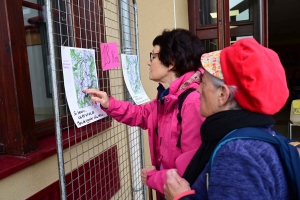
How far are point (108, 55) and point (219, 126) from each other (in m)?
0.68

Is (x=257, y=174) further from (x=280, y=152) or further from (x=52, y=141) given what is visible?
(x=52, y=141)

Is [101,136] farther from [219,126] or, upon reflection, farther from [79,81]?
[219,126]

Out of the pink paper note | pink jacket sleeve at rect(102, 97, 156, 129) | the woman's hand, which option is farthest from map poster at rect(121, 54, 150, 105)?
the woman's hand

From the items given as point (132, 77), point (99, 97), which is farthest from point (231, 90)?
point (132, 77)

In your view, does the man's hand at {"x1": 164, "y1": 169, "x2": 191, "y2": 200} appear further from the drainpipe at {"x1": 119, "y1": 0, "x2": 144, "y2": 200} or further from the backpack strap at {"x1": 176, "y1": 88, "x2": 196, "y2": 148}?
the drainpipe at {"x1": 119, "y1": 0, "x2": 144, "y2": 200}

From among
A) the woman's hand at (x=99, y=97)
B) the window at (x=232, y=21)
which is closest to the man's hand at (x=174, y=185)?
the woman's hand at (x=99, y=97)

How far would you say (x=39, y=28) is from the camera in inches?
50.9

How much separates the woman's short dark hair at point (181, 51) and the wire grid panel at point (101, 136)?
306mm

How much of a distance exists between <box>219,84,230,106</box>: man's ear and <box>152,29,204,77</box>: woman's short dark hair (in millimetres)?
425

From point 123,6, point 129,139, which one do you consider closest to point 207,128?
point 129,139

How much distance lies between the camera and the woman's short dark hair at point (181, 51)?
119cm

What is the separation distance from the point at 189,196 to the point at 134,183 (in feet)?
3.21

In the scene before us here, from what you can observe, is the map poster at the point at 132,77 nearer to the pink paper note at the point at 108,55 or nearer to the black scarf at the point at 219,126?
the pink paper note at the point at 108,55

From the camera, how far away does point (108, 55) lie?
121 centimetres
